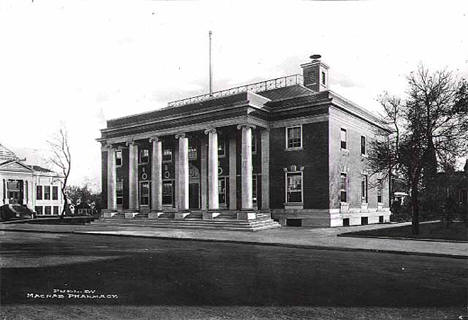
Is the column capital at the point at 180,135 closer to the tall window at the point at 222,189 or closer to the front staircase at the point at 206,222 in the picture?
the tall window at the point at 222,189

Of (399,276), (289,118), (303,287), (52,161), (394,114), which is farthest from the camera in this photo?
(52,161)

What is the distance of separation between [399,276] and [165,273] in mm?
5361

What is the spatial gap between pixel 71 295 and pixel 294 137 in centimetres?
2231

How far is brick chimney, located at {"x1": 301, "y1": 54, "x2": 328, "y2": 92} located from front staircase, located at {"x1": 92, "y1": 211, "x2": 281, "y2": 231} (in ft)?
35.1

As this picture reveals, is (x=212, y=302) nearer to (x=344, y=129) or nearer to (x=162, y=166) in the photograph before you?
(x=344, y=129)

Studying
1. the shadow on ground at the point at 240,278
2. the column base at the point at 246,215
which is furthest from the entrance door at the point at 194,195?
the shadow on ground at the point at 240,278

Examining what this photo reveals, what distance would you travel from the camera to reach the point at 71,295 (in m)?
7.48

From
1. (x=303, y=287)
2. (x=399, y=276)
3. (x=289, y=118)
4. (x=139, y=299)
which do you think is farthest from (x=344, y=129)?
(x=139, y=299)

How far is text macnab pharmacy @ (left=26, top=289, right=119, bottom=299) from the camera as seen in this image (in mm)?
7387

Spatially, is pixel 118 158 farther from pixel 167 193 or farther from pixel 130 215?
pixel 130 215

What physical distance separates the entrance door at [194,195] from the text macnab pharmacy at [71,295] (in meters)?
25.2

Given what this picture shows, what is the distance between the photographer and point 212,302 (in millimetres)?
6914

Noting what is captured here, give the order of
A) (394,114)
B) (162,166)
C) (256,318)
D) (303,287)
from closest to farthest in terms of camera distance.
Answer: (256,318) → (303,287) → (394,114) → (162,166)

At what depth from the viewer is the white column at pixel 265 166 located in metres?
28.8
